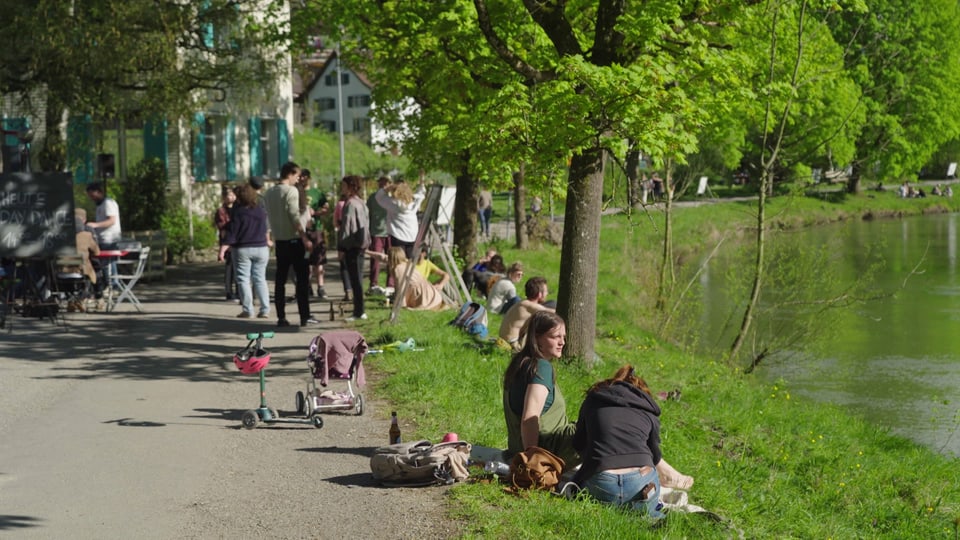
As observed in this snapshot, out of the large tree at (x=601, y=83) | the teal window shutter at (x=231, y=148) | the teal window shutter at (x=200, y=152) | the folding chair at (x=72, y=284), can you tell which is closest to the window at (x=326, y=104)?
the teal window shutter at (x=231, y=148)

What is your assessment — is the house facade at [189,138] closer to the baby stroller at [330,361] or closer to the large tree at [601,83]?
the large tree at [601,83]

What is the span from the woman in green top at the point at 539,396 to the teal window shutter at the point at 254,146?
25.7 meters

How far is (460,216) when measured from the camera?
23703 millimetres

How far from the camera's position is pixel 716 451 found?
1203 cm

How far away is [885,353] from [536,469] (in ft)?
49.4

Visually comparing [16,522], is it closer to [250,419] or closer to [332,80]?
[250,419]

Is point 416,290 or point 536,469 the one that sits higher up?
point 416,290

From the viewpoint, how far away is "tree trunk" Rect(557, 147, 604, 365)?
13398mm

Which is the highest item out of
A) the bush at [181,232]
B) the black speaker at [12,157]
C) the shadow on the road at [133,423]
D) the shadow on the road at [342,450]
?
the black speaker at [12,157]

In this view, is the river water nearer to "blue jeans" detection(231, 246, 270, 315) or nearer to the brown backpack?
"blue jeans" detection(231, 246, 270, 315)

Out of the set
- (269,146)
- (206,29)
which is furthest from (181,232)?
(269,146)

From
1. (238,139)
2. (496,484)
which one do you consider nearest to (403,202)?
(496,484)

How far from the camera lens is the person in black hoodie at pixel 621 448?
7.56 m

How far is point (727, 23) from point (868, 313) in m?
13.4
